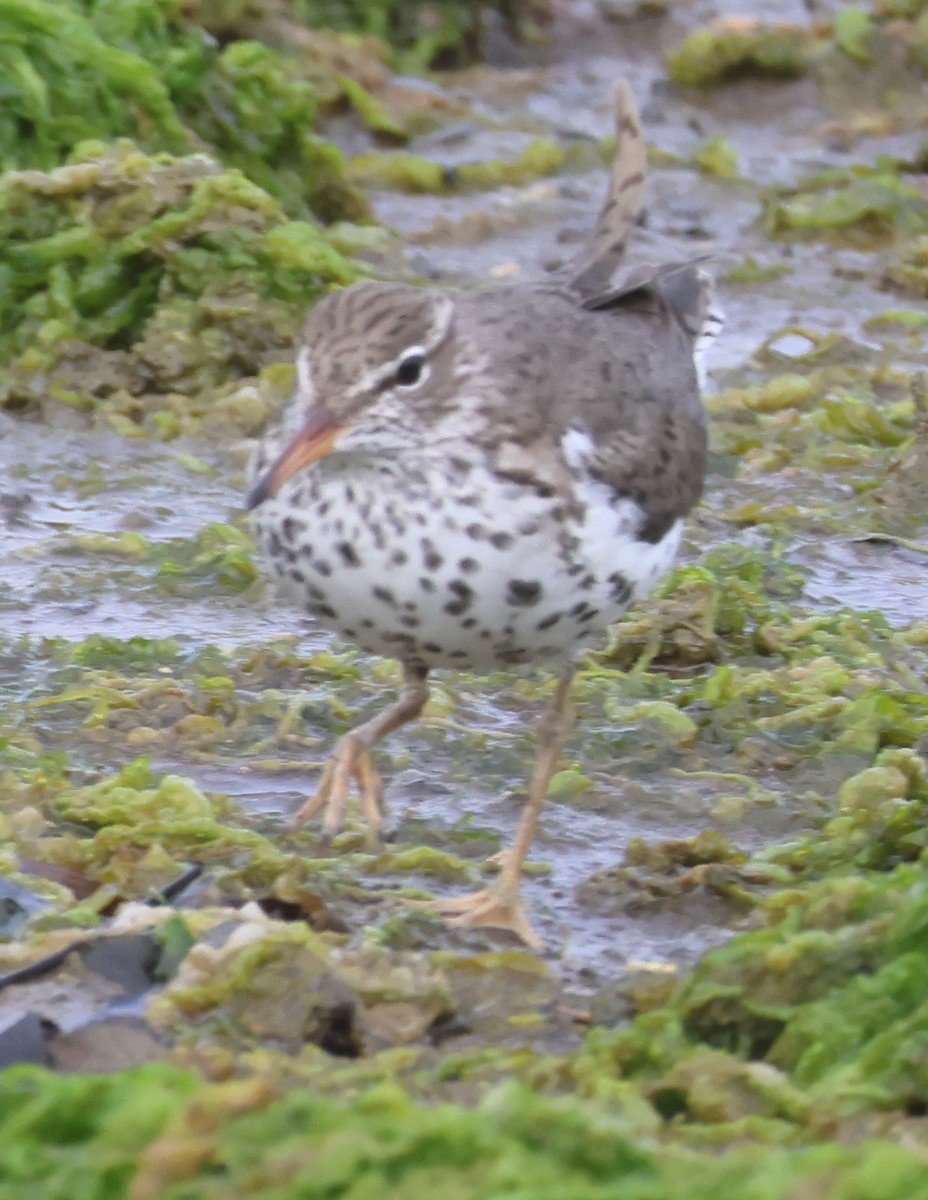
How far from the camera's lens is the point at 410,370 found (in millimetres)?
5418

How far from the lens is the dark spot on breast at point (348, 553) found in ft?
17.2

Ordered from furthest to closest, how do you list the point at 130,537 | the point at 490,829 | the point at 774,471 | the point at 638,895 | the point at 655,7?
the point at 655,7
the point at 774,471
the point at 130,537
the point at 490,829
the point at 638,895

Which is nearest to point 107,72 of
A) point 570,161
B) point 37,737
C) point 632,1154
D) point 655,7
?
point 570,161

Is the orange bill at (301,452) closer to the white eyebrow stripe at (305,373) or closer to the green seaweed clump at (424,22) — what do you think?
the white eyebrow stripe at (305,373)

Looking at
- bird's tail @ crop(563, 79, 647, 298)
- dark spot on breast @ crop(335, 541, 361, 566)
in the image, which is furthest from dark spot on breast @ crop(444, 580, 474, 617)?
bird's tail @ crop(563, 79, 647, 298)

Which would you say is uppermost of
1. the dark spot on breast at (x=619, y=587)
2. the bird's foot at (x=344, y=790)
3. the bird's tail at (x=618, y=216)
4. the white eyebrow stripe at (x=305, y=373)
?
the bird's tail at (x=618, y=216)

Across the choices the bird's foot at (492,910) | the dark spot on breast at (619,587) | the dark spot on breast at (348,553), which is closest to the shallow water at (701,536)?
the bird's foot at (492,910)

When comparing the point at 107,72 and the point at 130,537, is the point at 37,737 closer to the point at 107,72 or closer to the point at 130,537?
the point at 130,537

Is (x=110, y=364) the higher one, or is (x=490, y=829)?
(x=110, y=364)

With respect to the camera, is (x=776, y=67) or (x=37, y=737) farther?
(x=776, y=67)

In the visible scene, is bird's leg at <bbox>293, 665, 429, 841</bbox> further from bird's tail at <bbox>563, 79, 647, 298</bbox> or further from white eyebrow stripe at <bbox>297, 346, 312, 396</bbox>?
bird's tail at <bbox>563, 79, 647, 298</bbox>

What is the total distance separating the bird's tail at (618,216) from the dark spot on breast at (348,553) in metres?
1.63

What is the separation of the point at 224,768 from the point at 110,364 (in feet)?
11.8

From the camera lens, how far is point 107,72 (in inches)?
425
